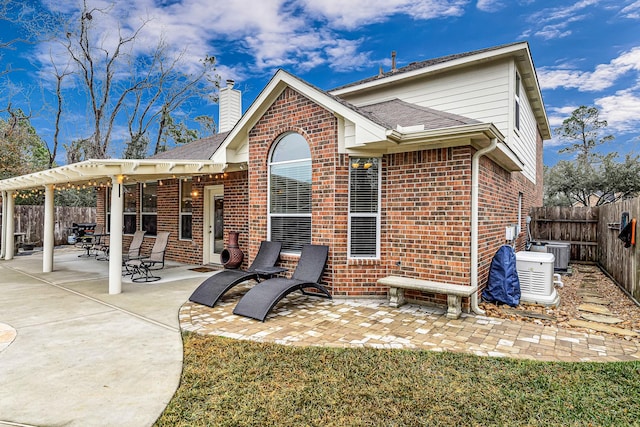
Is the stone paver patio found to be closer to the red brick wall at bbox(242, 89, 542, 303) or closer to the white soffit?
the red brick wall at bbox(242, 89, 542, 303)

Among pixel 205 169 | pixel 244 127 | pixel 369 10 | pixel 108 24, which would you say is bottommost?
pixel 205 169

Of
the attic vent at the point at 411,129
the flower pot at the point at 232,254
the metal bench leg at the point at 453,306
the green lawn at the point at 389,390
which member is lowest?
the green lawn at the point at 389,390

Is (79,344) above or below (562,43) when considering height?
below

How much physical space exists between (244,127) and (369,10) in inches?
360

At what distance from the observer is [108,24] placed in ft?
64.7

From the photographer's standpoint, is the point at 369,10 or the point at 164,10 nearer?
the point at 369,10

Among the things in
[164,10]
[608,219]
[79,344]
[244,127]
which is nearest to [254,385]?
[79,344]

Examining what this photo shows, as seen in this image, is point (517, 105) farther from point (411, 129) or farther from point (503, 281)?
point (503, 281)

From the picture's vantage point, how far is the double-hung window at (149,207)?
11477 mm

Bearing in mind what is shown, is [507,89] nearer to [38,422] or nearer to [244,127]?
[244,127]

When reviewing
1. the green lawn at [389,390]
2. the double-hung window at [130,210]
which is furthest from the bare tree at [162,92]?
the green lawn at [389,390]

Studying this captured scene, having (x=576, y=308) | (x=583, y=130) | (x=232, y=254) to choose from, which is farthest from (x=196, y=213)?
(x=583, y=130)

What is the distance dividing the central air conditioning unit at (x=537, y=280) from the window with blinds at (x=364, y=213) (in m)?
2.79

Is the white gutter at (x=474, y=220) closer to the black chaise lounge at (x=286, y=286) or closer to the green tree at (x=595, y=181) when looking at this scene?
the black chaise lounge at (x=286, y=286)
